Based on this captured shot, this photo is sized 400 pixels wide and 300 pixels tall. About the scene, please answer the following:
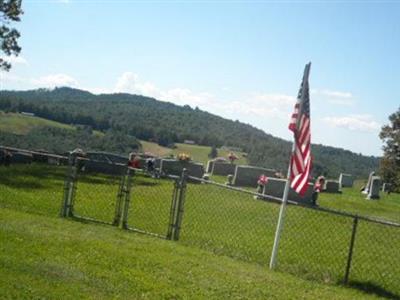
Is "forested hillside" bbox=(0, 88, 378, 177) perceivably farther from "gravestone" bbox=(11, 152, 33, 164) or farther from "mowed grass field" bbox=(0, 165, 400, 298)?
"mowed grass field" bbox=(0, 165, 400, 298)

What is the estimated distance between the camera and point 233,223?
1427cm

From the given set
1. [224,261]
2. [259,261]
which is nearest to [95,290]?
[224,261]

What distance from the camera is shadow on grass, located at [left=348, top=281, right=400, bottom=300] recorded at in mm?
9013

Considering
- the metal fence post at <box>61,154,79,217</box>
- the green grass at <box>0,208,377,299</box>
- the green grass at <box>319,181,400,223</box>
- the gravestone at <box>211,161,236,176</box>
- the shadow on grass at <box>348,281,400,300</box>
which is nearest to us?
the green grass at <box>0,208,377,299</box>

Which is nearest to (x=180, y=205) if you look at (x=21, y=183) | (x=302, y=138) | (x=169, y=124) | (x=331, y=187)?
(x=302, y=138)

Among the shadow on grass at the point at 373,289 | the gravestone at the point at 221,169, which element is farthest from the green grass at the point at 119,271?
the gravestone at the point at 221,169

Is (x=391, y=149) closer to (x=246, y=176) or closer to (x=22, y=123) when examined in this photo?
(x=246, y=176)

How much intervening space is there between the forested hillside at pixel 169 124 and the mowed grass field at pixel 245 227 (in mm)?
46024

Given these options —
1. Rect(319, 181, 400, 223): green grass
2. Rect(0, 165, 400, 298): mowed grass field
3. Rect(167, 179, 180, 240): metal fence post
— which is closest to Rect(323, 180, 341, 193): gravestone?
Rect(319, 181, 400, 223): green grass

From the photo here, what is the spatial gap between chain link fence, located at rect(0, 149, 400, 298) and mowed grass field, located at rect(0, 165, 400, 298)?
0.02 meters

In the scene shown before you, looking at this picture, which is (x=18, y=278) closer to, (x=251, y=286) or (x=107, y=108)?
(x=251, y=286)

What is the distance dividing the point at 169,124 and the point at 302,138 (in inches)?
4541

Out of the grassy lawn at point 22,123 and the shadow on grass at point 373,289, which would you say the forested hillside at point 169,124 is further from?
the shadow on grass at point 373,289

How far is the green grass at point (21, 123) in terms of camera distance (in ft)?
277
